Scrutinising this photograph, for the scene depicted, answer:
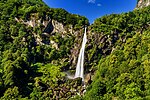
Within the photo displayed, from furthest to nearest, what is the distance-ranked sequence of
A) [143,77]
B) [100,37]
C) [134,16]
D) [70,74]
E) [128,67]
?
[134,16] → [100,37] → [70,74] → [128,67] → [143,77]

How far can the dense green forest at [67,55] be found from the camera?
99938 millimetres

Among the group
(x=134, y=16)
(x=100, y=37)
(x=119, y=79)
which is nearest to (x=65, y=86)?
(x=119, y=79)

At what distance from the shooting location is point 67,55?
5349 inches

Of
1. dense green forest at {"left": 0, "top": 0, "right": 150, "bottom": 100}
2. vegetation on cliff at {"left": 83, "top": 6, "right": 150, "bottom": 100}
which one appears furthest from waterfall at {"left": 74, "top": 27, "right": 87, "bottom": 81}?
vegetation on cliff at {"left": 83, "top": 6, "right": 150, "bottom": 100}

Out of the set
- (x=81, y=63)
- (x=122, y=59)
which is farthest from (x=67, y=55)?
(x=122, y=59)

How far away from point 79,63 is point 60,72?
32.5 feet

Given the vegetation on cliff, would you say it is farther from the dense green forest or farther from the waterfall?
the waterfall

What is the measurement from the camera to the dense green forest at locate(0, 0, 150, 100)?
328ft

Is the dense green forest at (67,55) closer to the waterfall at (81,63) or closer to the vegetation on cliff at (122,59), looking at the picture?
the vegetation on cliff at (122,59)

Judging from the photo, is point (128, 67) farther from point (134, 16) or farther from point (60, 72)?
point (134, 16)

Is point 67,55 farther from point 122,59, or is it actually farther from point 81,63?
point 122,59

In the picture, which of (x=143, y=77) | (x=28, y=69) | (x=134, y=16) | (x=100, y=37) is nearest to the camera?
(x=143, y=77)

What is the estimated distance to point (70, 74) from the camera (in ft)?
420

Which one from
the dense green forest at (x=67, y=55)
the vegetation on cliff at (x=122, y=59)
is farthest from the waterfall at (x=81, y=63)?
the vegetation on cliff at (x=122, y=59)
